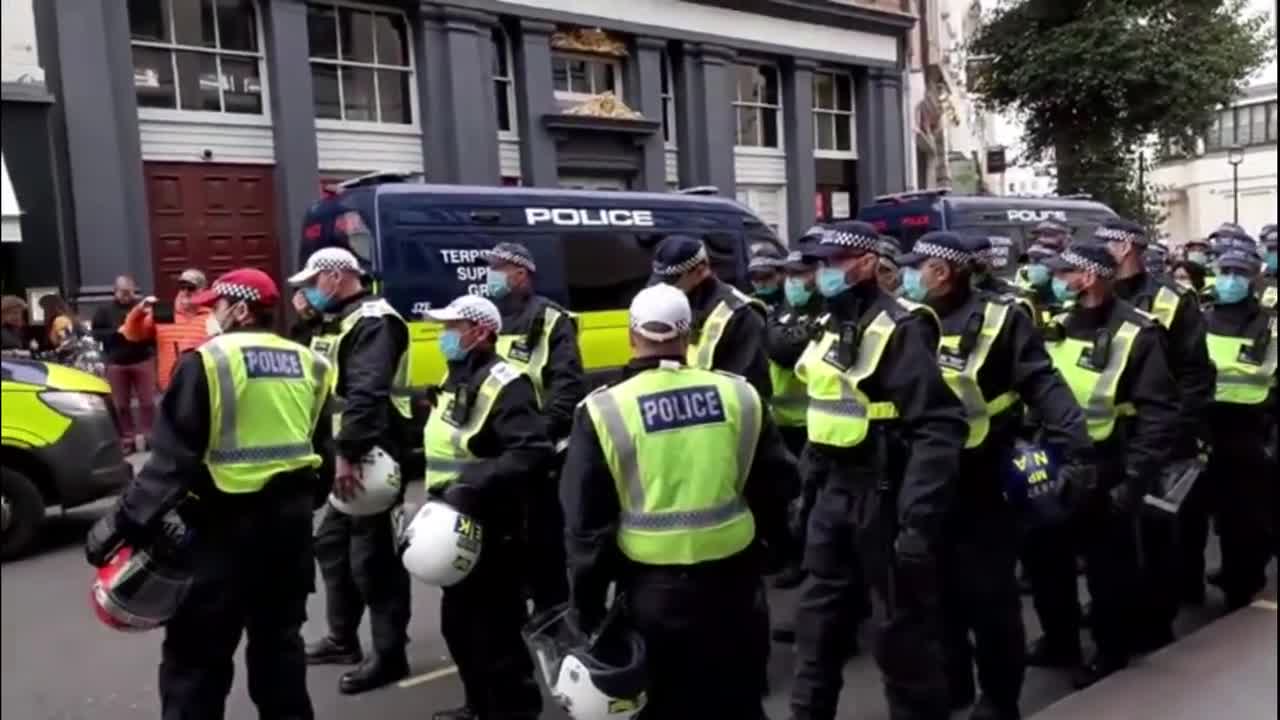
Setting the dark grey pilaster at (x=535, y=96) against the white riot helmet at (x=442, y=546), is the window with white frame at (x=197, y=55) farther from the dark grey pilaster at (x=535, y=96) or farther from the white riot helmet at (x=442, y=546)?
the white riot helmet at (x=442, y=546)

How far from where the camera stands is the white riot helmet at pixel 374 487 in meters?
4.54

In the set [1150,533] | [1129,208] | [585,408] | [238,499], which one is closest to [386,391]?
[238,499]

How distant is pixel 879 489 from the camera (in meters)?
3.78

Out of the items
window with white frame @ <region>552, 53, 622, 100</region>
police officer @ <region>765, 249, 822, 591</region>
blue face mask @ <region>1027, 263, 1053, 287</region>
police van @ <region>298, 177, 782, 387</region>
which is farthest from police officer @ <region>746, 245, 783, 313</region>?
window with white frame @ <region>552, 53, 622, 100</region>

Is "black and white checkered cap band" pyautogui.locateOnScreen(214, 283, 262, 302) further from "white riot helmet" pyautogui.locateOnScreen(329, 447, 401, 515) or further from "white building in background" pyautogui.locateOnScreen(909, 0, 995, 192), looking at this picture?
"white building in background" pyautogui.locateOnScreen(909, 0, 995, 192)

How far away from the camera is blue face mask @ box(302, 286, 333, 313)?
16.0 feet

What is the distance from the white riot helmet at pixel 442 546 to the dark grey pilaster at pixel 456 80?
60.5 inches

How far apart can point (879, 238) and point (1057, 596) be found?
67.1 inches

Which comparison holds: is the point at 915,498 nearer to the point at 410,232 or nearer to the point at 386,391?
the point at 386,391

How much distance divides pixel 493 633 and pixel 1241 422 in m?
3.46

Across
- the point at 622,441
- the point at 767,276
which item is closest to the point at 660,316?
the point at 622,441

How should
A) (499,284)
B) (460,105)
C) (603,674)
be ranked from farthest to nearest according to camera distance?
(499,284) → (460,105) → (603,674)

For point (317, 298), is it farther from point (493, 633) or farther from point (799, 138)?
point (799, 138)

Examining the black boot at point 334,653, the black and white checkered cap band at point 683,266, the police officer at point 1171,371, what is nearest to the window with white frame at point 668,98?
the black and white checkered cap band at point 683,266
